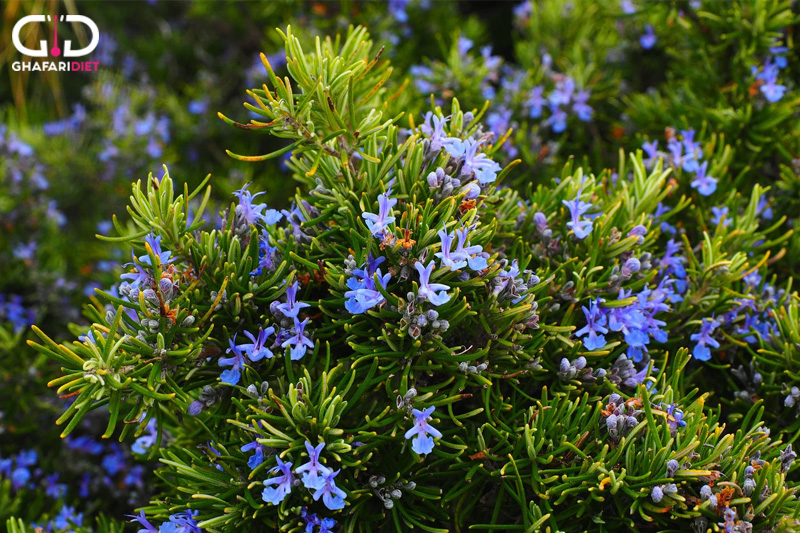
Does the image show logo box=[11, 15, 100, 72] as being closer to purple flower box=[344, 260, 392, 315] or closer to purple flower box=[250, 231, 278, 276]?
purple flower box=[250, 231, 278, 276]

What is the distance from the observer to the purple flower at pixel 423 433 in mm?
1186

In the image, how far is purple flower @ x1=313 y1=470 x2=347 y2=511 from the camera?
45.2 inches

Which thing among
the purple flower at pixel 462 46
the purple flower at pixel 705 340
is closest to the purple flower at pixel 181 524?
the purple flower at pixel 705 340

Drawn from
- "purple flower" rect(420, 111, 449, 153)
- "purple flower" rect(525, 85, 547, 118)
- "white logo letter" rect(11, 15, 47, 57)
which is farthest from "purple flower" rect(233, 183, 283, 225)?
"white logo letter" rect(11, 15, 47, 57)

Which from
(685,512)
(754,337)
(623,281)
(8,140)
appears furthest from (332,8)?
(685,512)

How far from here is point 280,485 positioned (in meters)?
1.18

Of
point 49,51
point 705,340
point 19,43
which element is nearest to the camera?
point 705,340

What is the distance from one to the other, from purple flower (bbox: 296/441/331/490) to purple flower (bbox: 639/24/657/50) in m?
2.24

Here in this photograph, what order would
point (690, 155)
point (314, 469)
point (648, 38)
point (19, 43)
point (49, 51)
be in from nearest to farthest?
point (314, 469)
point (690, 155)
point (648, 38)
point (19, 43)
point (49, 51)

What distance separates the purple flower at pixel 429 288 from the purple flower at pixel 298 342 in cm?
26

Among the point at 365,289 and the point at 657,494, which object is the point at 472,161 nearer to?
the point at 365,289

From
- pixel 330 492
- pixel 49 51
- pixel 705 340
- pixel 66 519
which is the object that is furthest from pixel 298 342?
pixel 49 51

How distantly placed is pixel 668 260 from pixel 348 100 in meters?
0.94

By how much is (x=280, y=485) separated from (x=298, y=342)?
0.28 metres
